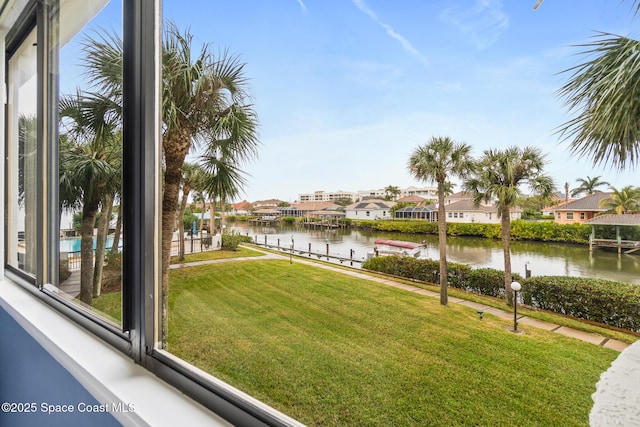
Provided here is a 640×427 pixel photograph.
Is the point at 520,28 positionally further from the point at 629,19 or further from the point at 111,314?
the point at 111,314

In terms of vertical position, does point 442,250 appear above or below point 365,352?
above

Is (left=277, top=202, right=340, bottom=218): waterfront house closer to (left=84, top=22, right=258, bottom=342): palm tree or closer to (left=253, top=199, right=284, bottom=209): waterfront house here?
(left=253, top=199, right=284, bottom=209): waterfront house

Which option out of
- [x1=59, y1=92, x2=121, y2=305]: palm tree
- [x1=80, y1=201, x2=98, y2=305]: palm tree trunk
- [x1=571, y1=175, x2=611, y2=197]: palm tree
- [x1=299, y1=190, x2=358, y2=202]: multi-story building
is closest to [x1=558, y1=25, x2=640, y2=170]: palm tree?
[x1=571, y1=175, x2=611, y2=197]: palm tree

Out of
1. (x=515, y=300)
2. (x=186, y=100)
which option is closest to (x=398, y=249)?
(x=515, y=300)

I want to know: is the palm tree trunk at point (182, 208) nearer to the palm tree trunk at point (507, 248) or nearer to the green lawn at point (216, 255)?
the green lawn at point (216, 255)

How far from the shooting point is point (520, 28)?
0.69 m

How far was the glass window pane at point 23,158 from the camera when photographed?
1.67 metres

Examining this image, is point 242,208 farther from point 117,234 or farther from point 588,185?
point 588,185

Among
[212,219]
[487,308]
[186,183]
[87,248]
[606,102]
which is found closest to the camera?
[606,102]

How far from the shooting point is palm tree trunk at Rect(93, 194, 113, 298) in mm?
1158

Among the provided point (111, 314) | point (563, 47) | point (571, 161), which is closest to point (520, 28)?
point (563, 47)

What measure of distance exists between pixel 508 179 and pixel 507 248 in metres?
0.18

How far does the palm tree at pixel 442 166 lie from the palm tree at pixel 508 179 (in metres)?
0.05

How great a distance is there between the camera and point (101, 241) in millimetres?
1211
